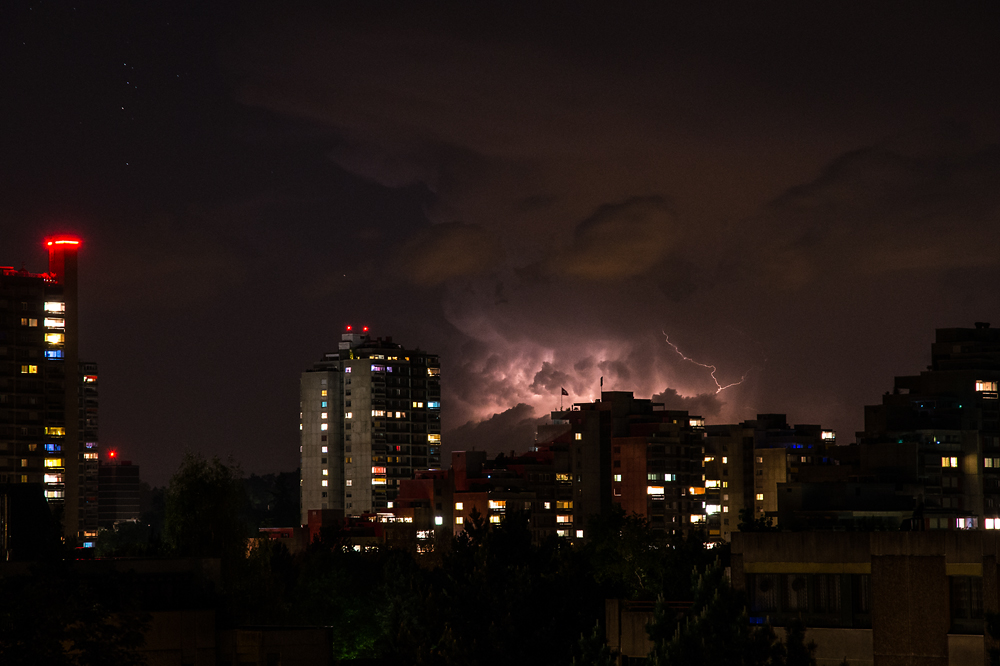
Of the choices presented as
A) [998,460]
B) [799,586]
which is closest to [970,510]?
[998,460]

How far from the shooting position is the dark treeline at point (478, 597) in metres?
34.4

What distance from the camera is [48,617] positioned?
1534 inches

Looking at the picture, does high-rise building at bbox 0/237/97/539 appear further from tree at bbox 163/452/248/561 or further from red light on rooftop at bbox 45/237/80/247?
tree at bbox 163/452/248/561

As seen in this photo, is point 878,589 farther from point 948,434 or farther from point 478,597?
point 948,434

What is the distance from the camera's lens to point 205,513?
82.8 meters

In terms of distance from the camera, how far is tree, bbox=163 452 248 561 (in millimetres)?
82250

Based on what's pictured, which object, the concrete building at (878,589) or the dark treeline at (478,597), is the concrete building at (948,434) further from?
the concrete building at (878,589)

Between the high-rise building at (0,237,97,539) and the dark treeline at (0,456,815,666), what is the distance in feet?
215

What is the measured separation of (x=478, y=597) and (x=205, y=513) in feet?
106

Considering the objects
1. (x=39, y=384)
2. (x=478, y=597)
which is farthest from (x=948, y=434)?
(x=478, y=597)

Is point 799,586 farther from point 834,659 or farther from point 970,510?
point 970,510

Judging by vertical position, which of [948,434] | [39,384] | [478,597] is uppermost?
[39,384]

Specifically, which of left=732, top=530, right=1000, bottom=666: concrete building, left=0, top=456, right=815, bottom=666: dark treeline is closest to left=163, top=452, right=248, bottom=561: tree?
left=0, top=456, right=815, bottom=666: dark treeline

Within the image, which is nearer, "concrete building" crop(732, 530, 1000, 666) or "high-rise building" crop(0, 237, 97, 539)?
"concrete building" crop(732, 530, 1000, 666)
